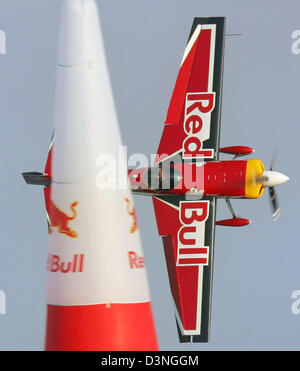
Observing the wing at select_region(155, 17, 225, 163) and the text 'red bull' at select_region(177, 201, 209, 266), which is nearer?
the wing at select_region(155, 17, 225, 163)

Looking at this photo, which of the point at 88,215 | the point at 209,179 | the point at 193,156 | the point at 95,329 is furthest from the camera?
the point at 193,156

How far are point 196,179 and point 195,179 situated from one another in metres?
0.02

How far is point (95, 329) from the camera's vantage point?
816cm

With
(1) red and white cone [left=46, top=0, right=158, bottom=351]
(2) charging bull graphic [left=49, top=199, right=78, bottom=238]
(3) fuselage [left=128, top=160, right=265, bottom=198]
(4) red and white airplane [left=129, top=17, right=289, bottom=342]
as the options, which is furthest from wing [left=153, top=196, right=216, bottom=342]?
(2) charging bull graphic [left=49, top=199, right=78, bottom=238]

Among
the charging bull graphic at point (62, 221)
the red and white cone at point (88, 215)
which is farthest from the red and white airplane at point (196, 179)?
the charging bull graphic at point (62, 221)

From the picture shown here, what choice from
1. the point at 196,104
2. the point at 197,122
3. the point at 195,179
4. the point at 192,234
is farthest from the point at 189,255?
the point at 196,104

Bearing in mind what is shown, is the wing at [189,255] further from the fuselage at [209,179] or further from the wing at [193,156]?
the fuselage at [209,179]

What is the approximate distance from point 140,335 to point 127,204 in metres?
1.21

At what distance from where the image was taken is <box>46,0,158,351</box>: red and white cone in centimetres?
786

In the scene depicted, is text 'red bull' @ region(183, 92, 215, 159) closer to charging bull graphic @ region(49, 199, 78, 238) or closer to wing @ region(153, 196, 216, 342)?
wing @ region(153, 196, 216, 342)

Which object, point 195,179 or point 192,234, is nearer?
point 195,179

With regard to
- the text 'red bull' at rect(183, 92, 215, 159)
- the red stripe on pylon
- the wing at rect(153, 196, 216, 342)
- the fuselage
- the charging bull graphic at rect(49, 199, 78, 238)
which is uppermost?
the text 'red bull' at rect(183, 92, 215, 159)

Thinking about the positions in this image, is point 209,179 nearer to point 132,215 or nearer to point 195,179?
point 195,179

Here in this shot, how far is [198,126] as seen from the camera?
17828 mm
